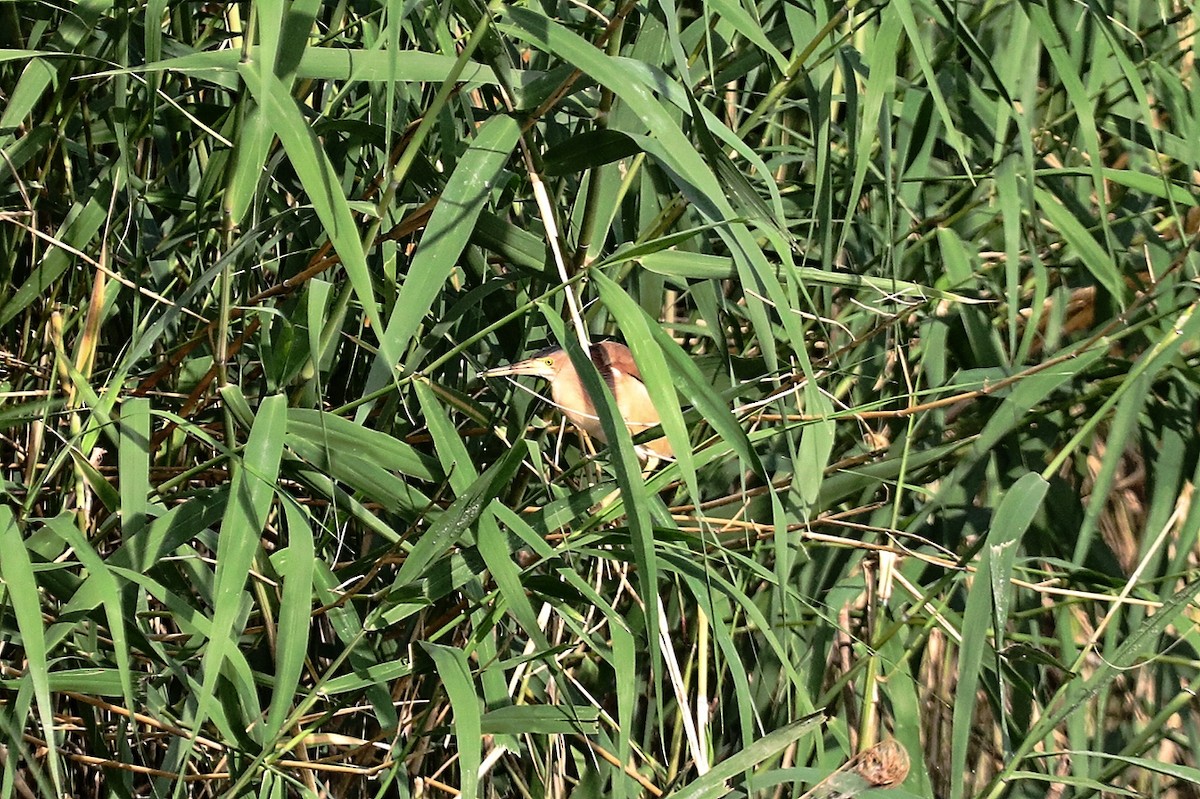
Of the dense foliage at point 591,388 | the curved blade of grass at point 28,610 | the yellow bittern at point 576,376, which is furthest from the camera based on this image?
the yellow bittern at point 576,376

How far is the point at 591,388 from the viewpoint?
88cm

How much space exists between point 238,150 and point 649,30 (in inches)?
14.3

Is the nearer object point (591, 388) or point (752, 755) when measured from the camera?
point (591, 388)

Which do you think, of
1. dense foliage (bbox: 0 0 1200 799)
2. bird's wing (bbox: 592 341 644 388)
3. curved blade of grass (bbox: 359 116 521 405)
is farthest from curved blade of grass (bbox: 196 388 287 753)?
bird's wing (bbox: 592 341 644 388)

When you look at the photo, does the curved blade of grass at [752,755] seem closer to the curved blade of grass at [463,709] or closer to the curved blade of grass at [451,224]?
the curved blade of grass at [463,709]

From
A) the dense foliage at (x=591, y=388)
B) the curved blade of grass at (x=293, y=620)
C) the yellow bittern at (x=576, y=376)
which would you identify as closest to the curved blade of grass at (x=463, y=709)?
the dense foliage at (x=591, y=388)

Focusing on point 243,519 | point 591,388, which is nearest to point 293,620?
point 243,519

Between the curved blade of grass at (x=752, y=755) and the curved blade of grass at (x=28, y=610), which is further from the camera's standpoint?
the curved blade of grass at (x=752, y=755)

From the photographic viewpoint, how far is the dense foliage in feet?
3.18

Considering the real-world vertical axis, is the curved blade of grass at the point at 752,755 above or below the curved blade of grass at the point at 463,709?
below

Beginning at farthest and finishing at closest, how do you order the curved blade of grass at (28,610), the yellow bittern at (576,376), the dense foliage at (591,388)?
the yellow bittern at (576,376) → the dense foliage at (591,388) → the curved blade of grass at (28,610)

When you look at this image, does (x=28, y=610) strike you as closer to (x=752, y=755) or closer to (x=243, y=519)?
(x=243, y=519)

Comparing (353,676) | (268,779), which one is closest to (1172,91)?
(353,676)

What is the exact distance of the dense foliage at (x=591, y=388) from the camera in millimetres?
968
